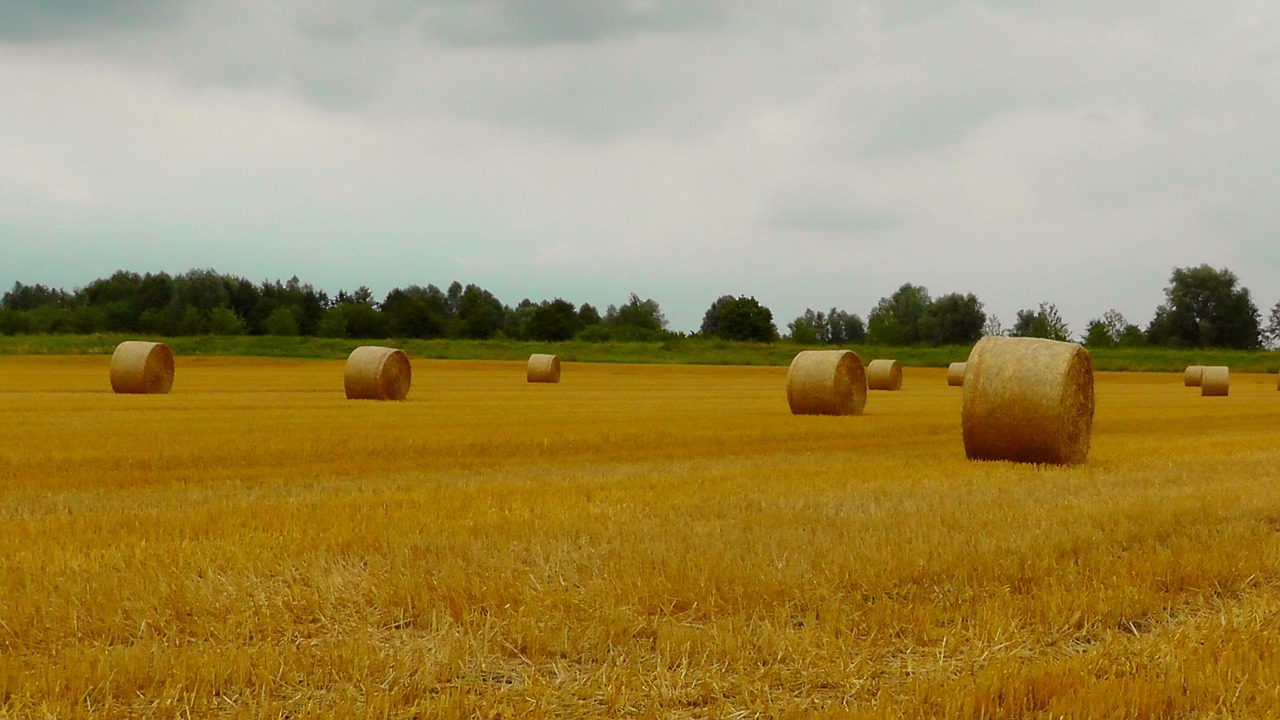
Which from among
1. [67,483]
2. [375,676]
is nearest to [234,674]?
[375,676]

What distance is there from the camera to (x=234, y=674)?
464 cm

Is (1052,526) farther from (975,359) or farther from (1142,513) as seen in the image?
(975,359)

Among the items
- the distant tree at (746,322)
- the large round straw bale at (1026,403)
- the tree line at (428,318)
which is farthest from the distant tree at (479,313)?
the large round straw bale at (1026,403)

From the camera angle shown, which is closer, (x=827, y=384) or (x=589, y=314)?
(x=827, y=384)

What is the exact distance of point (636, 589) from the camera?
5926 mm

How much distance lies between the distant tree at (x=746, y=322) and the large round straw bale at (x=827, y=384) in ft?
270

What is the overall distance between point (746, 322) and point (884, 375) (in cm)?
6852

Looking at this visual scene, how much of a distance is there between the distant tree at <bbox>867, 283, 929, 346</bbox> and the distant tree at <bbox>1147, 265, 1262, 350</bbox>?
80.7ft

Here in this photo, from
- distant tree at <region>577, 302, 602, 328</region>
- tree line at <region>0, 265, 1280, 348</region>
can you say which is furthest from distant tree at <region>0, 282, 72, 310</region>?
distant tree at <region>577, 302, 602, 328</region>

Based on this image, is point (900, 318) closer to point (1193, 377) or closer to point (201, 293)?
point (201, 293)

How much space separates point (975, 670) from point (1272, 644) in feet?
5.10

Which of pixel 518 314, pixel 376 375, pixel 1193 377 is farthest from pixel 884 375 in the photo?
pixel 518 314

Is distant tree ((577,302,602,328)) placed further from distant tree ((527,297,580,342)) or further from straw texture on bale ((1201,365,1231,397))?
straw texture on bale ((1201,365,1231,397))

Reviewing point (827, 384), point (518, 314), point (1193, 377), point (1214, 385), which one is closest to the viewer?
point (827, 384)
